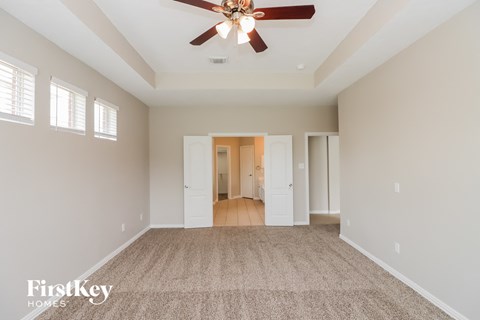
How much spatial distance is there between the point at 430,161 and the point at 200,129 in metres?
3.98

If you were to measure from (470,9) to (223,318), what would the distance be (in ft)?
10.9

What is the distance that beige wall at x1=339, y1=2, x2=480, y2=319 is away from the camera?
189 cm

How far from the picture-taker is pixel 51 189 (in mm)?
2275

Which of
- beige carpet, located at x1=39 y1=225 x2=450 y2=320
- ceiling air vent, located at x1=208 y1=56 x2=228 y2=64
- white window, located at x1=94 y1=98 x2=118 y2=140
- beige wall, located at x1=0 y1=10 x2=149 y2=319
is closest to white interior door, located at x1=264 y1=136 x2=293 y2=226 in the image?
beige carpet, located at x1=39 y1=225 x2=450 y2=320

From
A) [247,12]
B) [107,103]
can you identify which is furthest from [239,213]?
[247,12]

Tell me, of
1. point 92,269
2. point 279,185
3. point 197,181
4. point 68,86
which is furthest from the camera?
point 279,185

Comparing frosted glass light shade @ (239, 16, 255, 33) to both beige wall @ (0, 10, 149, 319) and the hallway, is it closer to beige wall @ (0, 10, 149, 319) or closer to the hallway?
beige wall @ (0, 10, 149, 319)

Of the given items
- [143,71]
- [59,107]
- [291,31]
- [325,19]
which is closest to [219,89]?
[143,71]

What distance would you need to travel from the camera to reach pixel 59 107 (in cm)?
242

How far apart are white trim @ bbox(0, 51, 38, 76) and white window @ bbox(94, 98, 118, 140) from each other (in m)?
0.99

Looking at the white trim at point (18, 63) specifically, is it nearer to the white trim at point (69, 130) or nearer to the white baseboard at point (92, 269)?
the white trim at point (69, 130)

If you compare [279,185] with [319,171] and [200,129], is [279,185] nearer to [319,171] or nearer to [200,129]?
[319,171]

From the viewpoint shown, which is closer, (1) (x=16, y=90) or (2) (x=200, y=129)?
(1) (x=16, y=90)

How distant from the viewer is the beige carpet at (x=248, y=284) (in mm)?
2119
